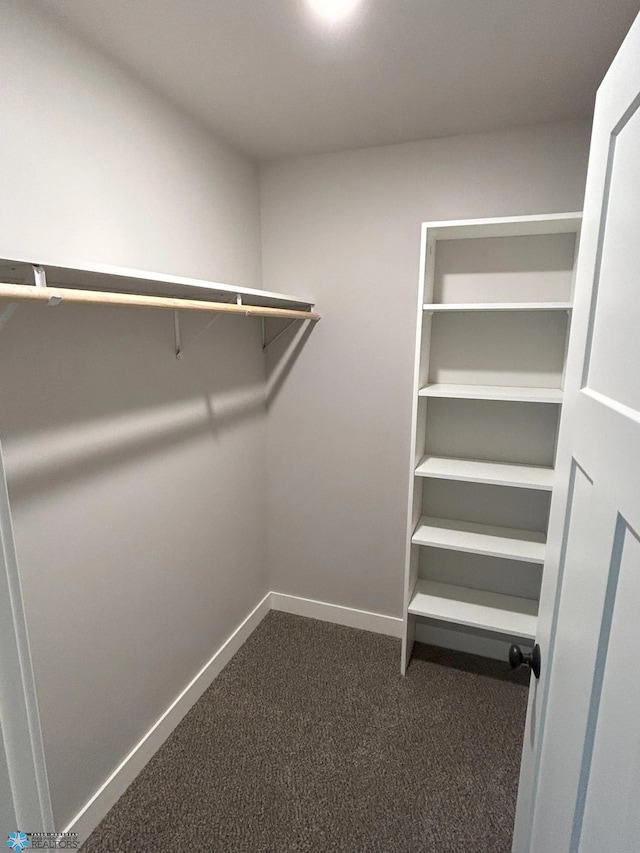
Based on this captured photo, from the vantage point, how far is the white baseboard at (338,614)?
8.34ft

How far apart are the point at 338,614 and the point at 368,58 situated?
2.57 metres

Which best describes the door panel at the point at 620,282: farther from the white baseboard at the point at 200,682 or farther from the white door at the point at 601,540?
the white baseboard at the point at 200,682

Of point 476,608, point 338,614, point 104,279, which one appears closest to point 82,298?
point 104,279

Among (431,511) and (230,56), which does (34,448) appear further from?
(431,511)

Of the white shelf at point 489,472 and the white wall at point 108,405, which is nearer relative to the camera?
the white wall at point 108,405

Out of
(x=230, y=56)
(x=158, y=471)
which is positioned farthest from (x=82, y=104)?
(x=158, y=471)

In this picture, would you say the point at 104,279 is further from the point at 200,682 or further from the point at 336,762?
the point at 336,762

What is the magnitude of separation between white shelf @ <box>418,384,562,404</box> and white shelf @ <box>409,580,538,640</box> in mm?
1015

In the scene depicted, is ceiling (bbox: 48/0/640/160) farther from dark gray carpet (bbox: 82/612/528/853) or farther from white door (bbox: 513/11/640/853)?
dark gray carpet (bbox: 82/612/528/853)

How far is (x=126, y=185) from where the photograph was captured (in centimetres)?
153

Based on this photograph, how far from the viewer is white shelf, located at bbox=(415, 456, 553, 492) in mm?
1914

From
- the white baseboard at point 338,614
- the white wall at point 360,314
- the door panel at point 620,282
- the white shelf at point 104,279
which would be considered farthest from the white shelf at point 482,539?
the door panel at point 620,282

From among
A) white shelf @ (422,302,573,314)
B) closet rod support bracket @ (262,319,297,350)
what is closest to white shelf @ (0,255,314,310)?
closet rod support bracket @ (262,319,297,350)

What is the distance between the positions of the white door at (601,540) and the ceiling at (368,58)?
30.4 inches
